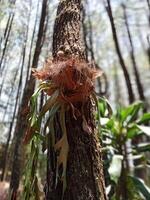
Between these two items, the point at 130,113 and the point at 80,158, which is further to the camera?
the point at 130,113

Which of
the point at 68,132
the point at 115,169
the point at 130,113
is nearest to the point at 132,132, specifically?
the point at 130,113

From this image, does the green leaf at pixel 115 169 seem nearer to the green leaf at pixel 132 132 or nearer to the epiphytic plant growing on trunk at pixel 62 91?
the green leaf at pixel 132 132

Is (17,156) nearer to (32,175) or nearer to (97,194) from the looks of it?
(32,175)

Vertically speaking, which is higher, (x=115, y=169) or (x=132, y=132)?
(x=132, y=132)

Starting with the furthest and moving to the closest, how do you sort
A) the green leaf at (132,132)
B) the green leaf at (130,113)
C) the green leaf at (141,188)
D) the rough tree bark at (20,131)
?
the green leaf at (130,113)
the green leaf at (132,132)
the green leaf at (141,188)
the rough tree bark at (20,131)

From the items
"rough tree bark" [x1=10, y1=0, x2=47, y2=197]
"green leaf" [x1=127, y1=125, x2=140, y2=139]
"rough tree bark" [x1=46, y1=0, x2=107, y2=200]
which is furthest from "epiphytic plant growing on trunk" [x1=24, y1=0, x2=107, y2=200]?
"green leaf" [x1=127, y1=125, x2=140, y2=139]

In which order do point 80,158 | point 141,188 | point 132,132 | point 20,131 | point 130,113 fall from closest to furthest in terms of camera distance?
point 80,158
point 20,131
point 141,188
point 132,132
point 130,113

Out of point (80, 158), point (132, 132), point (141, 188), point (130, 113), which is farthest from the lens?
point (130, 113)

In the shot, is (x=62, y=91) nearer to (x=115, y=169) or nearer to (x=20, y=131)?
(x=20, y=131)

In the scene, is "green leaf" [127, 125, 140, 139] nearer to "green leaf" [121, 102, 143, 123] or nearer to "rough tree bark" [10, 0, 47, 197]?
"green leaf" [121, 102, 143, 123]

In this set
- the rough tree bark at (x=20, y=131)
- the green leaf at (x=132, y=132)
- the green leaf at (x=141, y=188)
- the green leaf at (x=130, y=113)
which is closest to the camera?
the rough tree bark at (x=20, y=131)

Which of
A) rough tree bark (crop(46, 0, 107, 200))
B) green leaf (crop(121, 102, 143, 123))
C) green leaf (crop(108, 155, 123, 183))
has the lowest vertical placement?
rough tree bark (crop(46, 0, 107, 200))

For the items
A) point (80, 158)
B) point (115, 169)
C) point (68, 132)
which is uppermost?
point (115, 169)

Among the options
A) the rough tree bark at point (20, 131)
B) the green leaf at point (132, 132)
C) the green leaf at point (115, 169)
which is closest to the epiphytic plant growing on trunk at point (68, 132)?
the rough tree bark at point (20, 131)
